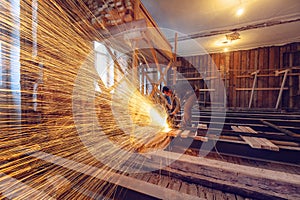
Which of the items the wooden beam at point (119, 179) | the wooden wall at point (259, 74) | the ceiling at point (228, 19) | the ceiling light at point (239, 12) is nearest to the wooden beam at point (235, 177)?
the wooden beam at point (119, 179)

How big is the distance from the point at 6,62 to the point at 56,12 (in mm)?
1201

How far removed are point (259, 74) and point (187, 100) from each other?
20.1 ft

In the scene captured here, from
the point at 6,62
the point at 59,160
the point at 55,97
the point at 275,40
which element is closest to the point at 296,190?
the point at 59,160

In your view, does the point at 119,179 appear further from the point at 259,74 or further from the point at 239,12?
the point at 259,74

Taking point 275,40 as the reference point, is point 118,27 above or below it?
below

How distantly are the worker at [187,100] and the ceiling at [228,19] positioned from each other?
2362mm

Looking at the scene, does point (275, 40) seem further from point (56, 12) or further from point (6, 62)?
point (6, 62)

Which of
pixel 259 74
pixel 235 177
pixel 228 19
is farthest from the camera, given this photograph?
pixel 259 74

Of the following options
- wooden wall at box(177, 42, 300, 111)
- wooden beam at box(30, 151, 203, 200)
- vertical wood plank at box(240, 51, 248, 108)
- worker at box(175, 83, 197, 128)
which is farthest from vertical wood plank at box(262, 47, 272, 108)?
wooden beam at box(30, 151, 203, 200)

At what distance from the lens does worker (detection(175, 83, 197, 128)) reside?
3.19 metres

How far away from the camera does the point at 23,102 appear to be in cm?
245

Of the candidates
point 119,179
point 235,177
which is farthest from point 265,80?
point 119,179

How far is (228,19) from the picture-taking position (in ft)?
15.5

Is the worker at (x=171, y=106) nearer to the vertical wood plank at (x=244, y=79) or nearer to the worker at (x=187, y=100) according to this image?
the worker at (x=187, y=100)
